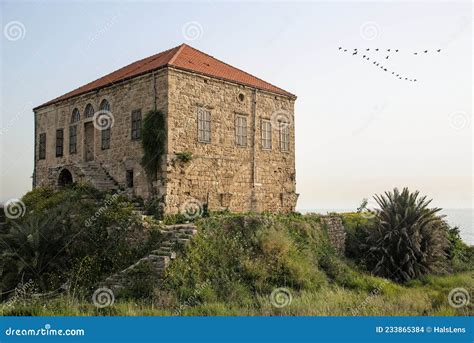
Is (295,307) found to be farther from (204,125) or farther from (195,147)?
(204,125)

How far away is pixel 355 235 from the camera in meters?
22.1

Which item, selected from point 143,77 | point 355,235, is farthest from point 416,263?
point 143,77

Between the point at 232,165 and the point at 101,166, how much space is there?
598 centimetres

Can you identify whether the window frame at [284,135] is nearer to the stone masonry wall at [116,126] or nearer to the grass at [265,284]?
the grass at [265,284]

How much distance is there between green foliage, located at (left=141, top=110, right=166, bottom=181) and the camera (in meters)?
18.3

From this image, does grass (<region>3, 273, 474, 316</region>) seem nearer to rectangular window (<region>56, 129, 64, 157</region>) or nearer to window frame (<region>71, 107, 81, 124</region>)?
window frame (<region>71, 107, 81, 124</region>)

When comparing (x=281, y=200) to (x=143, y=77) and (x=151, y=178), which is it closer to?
(x=151, y=178)

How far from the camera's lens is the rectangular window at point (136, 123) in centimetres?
1950

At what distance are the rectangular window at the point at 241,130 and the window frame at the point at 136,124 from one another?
427 cm

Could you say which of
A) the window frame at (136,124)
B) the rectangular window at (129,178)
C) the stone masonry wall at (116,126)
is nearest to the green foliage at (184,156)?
the stone masonry wall at (116,126)

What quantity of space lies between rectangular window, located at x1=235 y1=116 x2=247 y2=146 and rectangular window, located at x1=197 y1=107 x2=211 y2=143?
5.31 feet

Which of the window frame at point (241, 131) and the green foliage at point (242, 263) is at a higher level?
the window frame at point (241, 131)

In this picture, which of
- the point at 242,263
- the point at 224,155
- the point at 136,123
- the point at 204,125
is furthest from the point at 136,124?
the point at 242,263

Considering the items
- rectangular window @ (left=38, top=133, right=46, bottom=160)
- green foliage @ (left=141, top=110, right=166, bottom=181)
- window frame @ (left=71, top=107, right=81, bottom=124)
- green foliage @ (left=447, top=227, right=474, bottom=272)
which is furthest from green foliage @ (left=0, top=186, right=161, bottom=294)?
green foliage @ (left=447, top=227, right=474, bottom=272)
